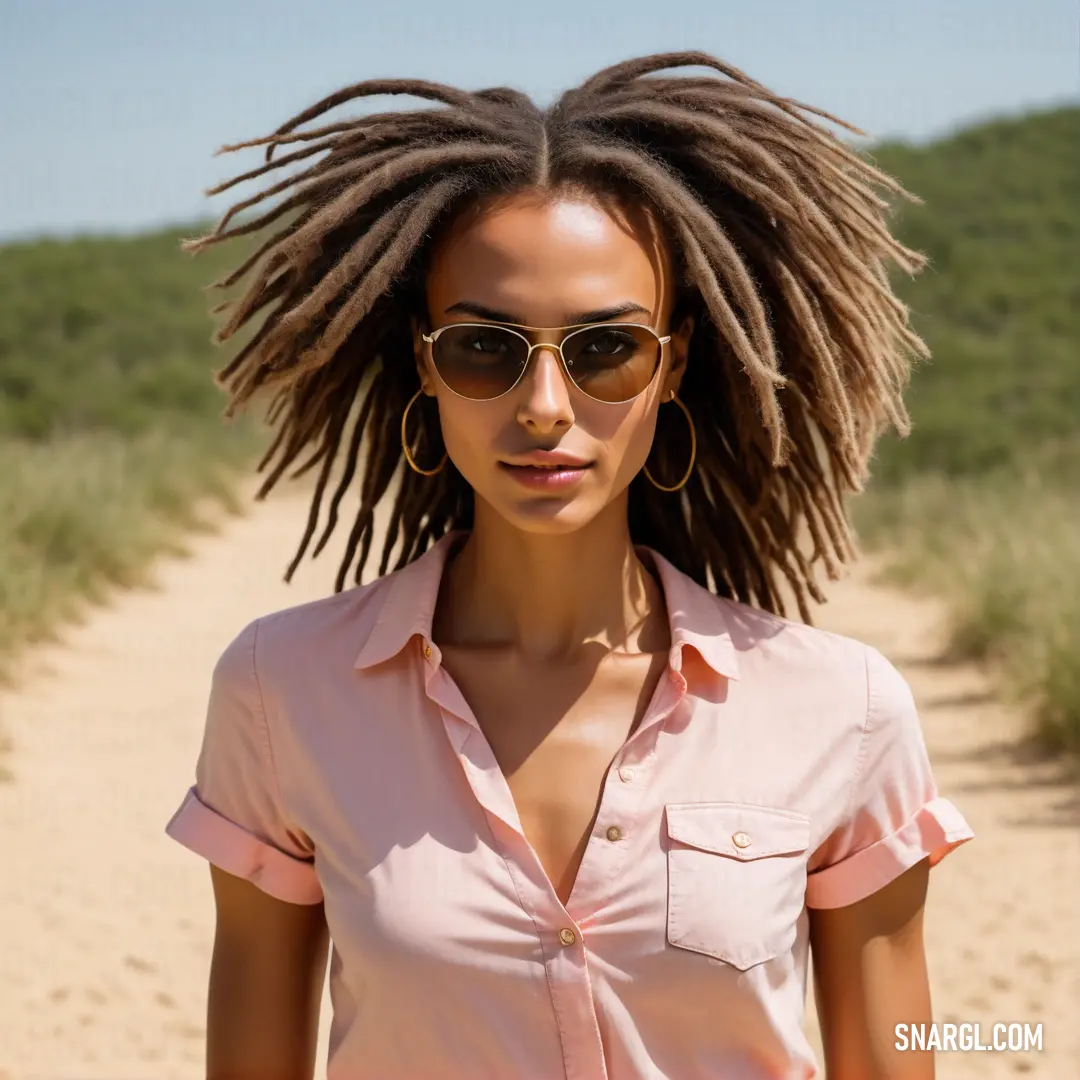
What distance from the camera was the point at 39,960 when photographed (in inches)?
198

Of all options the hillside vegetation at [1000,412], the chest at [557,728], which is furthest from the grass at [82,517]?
the chest at [557,728]

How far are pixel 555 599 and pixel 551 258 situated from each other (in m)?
0.50

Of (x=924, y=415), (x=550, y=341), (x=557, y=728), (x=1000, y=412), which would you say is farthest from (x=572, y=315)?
(x=1000, y=412)

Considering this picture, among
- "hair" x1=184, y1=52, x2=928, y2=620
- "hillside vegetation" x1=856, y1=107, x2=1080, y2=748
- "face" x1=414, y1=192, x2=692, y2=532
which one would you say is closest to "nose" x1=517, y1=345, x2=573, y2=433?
"face" x1=414, y1=192, x2=692, y2=532

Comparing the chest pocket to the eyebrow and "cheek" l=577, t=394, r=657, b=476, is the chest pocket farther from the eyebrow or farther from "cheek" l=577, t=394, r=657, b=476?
the eyebrow

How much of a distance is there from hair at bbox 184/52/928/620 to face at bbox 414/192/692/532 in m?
0.07

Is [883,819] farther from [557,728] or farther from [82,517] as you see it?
[82,517]

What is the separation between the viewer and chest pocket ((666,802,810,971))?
1.94 meters

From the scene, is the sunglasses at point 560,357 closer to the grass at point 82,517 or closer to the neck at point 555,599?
the neck at point 555,599

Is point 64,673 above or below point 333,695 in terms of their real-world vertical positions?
below

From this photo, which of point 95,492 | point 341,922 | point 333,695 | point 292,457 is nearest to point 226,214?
point 292,457

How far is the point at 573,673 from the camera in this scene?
2.26 meters

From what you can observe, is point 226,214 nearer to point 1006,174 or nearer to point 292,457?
point 292,457

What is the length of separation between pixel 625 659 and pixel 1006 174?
126ft
